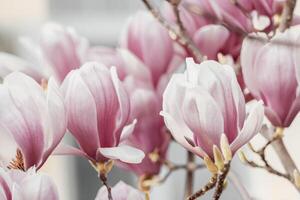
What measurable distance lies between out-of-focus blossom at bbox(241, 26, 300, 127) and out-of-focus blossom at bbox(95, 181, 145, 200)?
0.09 m

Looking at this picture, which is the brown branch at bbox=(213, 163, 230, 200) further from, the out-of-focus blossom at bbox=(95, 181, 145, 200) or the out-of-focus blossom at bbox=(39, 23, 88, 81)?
the out-of-focus blossom at bbox=(39, 23, 88, 81)

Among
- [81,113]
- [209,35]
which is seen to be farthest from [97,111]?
[209,35]

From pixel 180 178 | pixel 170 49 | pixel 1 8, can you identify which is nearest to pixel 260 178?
pixel 180 178

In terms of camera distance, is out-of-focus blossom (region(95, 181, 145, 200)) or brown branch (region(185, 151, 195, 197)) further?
brown branch (region(185, 151, 195, 197))

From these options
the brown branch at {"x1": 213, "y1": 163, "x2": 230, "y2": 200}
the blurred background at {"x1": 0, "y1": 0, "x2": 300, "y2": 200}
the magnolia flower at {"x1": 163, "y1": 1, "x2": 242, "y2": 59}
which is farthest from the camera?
the blurred background at {"x1": 0, "y1": 0, "x2": 300, "y2": 200}

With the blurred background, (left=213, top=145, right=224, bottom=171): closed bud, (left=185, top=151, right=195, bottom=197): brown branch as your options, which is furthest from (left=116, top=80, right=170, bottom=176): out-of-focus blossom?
the blurred background

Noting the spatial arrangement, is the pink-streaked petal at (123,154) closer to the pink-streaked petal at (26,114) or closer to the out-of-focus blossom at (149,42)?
the pink-streaked petal at (26,114)

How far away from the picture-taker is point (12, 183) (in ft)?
1.13

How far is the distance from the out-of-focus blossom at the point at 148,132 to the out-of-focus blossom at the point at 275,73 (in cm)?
9

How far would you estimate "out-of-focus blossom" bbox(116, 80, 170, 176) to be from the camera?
19.3 inches

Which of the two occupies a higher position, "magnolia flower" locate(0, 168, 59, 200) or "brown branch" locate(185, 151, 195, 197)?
"magnolia flower" locate(0, 168, 59, 200)

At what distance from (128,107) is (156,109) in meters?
0.11

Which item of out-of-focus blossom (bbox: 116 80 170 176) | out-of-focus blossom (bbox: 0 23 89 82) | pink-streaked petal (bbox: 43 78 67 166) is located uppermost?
pink-streaked petal (bbox: 43 78 67 166)

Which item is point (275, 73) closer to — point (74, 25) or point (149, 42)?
point (149, 42)
